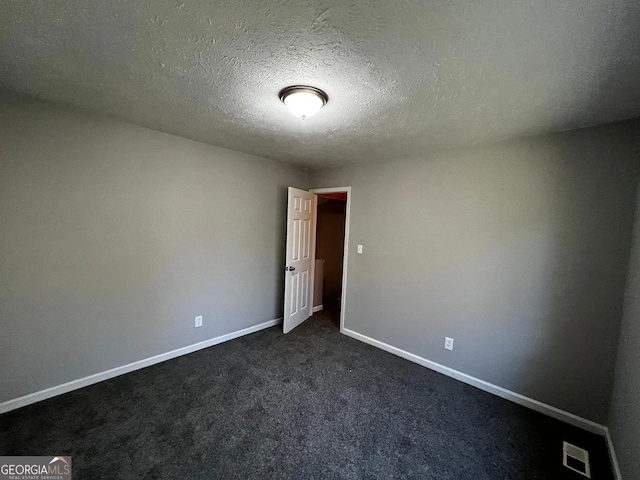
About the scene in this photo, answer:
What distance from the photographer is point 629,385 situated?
5.14 ft

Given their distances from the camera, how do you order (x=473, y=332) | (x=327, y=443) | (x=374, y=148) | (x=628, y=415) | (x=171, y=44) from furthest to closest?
(x=374, y=148) → (x=473, y=332) → (x=327, y=443) → (x=628, y=415) → (x=171, y=44)

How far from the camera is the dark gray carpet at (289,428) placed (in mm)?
1610

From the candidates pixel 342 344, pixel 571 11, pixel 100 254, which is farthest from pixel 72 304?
pixel 571 11

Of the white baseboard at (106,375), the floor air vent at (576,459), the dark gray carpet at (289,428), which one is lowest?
the dark gray carpet at (289,428)

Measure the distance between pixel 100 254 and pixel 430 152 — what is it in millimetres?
3326

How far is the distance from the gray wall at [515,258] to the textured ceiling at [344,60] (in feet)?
1.14

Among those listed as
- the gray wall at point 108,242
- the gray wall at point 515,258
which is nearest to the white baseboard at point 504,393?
the gray wall at point 515,258

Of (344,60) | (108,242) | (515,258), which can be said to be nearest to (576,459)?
(515,258)

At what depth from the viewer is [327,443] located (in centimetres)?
179

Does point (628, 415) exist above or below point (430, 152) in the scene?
below

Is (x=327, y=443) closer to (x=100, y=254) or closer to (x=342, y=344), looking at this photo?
(x=342, y=344)

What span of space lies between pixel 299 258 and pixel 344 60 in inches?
107

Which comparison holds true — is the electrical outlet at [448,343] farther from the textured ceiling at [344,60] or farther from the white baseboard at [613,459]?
the textured ceiling at [344,60]

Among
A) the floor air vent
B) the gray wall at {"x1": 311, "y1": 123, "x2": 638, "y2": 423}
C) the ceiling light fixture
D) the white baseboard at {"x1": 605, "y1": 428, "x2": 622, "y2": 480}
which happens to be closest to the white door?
the gray wall at {"x1": 311, "y1": 123, "x2": 638, "y2": 423}
